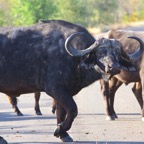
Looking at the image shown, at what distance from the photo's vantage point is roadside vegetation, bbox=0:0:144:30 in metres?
59.2

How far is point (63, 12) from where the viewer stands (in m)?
81.2

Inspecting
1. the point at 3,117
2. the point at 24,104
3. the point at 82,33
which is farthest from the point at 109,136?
the point at 24,104

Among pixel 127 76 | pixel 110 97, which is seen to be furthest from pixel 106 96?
pixel 127 76

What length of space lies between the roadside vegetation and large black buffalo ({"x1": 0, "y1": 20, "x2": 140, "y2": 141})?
32512 mm

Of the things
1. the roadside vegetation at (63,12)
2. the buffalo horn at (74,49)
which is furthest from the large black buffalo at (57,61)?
the roadside vegetation at (63,12)

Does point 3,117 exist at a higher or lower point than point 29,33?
lower

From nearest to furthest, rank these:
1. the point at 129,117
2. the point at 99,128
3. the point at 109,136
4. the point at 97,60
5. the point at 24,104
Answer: the point at 97,60 < the point at 109,136 < the point at 99,128 < the point at 129,117 < the point at 24,104

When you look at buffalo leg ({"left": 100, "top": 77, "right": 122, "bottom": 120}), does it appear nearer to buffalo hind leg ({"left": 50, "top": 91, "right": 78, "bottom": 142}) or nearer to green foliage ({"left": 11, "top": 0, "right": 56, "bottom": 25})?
buffalo hind leg ({"left": 50, "top": 91, "right": 78, "bottom": 142})

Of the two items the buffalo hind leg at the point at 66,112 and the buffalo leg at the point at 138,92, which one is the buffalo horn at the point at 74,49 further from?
the buffalo leg at the point at 138,92

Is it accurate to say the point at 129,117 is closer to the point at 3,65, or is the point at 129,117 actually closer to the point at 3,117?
the point at 3,117

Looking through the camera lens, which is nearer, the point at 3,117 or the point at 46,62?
the point at 46,62

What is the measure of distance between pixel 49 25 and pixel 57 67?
37.8 inches

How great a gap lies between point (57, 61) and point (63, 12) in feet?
227

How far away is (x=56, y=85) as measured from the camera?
1230 centimetres
